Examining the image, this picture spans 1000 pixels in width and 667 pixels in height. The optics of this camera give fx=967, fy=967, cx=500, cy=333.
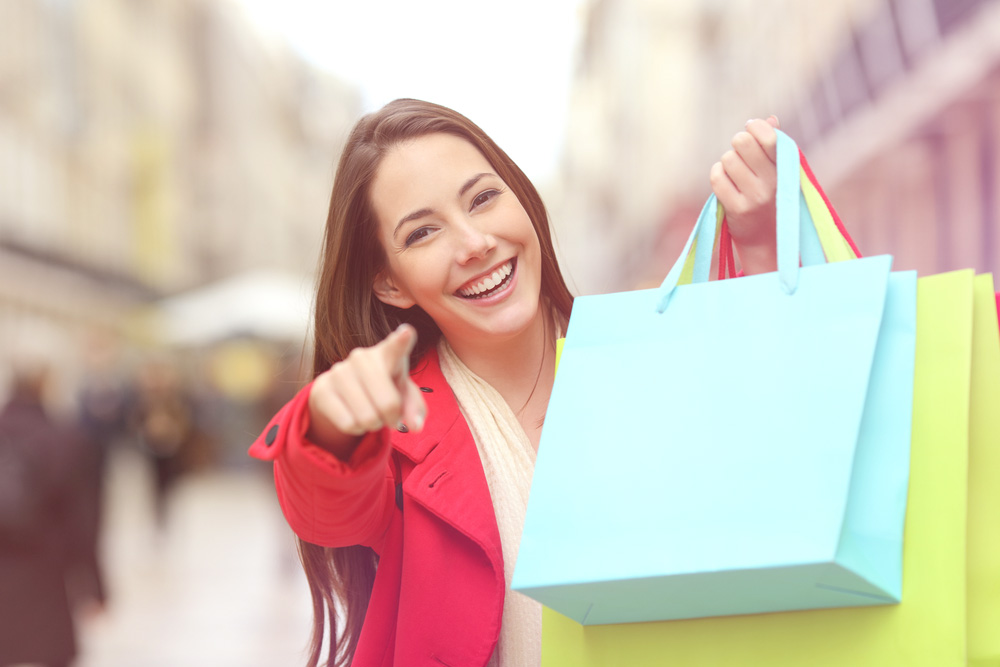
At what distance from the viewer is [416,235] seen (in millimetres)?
1746

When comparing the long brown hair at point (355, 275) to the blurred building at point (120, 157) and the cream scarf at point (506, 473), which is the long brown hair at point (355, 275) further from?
the blurred building at point (120, 157)

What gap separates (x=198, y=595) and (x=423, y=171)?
702cm

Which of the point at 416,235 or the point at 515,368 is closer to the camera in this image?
Result: the point at 416,235

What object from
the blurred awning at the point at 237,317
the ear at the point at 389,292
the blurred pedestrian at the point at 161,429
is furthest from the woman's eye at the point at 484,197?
the blurred awning at the point at 237,317

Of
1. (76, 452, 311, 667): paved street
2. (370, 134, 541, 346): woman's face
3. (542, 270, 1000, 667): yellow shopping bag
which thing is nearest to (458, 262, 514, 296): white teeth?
(370, 134, 541, 346): woman's face

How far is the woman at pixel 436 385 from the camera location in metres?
1.46

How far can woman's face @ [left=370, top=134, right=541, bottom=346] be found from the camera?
170cm

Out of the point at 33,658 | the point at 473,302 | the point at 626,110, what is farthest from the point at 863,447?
the point at 626,110

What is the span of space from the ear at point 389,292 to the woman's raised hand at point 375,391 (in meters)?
0.65

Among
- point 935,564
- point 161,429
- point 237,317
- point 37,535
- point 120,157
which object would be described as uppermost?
point 120,157

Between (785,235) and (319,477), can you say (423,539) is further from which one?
(785,235)

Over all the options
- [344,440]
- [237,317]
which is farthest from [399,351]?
[237,317]

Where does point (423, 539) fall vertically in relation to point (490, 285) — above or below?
below

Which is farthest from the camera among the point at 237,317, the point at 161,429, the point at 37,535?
the point at 237,317
